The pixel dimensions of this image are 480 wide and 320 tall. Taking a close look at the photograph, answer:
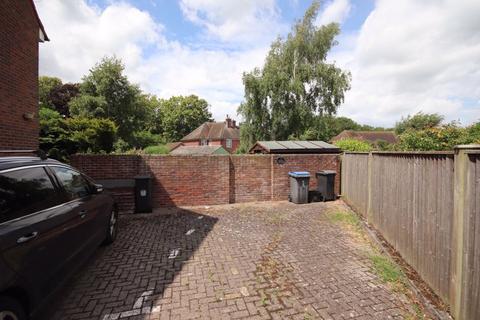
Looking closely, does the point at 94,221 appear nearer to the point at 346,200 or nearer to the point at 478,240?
the point at 478,240

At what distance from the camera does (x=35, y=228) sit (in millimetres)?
2393

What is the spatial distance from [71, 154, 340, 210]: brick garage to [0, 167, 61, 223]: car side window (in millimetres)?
4463

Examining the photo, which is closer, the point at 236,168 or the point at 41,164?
the point at 41,164

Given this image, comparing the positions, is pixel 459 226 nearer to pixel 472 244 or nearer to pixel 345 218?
pixel 472 244

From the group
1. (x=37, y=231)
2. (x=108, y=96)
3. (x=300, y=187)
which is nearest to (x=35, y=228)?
(x=37, y=231)

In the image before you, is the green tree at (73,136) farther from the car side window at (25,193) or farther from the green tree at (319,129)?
the green tree at (319,129)

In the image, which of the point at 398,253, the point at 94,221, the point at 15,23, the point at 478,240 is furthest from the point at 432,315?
the point at 15,23

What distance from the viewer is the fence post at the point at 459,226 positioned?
2635 mm

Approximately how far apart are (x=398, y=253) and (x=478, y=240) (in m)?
2.25

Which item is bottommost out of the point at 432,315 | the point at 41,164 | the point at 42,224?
the point at 432,315

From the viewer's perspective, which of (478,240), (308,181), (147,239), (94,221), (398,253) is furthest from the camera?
(308,181)

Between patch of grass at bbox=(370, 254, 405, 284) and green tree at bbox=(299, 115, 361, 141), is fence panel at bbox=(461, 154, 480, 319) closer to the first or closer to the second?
patch of grass at bbox=(370, 254, 405, 284)

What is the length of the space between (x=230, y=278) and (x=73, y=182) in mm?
2692

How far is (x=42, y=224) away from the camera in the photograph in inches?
99.1
